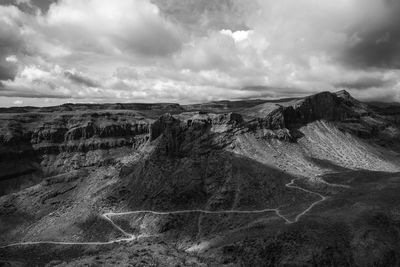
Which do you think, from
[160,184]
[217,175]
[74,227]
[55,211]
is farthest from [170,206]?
[55,211]

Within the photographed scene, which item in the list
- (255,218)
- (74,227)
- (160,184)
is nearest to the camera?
(255,218)

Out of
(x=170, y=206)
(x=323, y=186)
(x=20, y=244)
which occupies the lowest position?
(x=20, y=244)

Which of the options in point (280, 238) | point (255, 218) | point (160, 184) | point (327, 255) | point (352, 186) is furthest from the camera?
point (160, 184)

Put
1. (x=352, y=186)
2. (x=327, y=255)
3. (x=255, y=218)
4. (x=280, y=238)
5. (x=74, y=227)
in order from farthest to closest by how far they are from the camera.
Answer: (x=74, y=227)
(x=352, y=186)
(x=255, y=218)
(x=280, y=238)
(x=327, y=255)

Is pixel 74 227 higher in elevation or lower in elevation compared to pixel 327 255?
lower

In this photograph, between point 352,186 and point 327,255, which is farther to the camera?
point 352,186

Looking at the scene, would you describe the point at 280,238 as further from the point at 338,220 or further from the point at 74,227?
the point at 74,227

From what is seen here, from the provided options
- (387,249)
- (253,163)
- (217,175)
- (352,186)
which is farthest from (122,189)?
(387,249)

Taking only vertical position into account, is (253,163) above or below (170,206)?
above

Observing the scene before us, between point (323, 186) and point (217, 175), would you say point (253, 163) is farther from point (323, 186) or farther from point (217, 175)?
point (323, 186)
